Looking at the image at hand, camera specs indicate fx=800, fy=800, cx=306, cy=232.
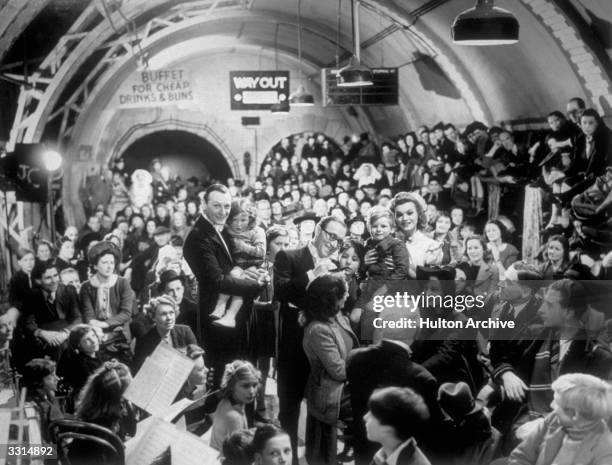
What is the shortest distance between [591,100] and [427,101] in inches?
39.4

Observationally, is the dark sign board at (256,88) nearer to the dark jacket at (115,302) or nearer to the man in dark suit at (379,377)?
the dark jacket at (115,302)

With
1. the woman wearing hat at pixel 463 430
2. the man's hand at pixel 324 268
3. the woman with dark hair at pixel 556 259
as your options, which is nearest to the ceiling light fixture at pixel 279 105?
the man's hand at pixel 324 268

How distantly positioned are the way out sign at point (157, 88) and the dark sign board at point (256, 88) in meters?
0.26

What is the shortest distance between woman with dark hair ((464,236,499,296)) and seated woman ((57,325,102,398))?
2.20 metres

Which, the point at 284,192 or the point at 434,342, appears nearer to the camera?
the point at 434,342

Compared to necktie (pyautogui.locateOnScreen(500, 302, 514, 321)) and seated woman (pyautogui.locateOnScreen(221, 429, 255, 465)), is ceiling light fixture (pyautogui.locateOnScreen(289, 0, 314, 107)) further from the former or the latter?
seated woman (pyautogui.locateOnScreen(221, 429, 255, 465))

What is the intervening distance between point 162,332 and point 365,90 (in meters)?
1.93

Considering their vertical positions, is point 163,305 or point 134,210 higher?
point 134,210

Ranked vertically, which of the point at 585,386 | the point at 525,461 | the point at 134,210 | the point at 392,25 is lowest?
the point at 525,461

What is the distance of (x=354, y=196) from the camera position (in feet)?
16.6

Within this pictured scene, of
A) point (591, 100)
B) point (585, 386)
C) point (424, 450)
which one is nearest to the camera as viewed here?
point (585, 386)

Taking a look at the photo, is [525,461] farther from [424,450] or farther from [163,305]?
[163,305]

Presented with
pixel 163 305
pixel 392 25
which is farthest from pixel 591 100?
pixel 163 305

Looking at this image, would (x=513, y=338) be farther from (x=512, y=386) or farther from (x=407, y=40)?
(x=407, y=40)
